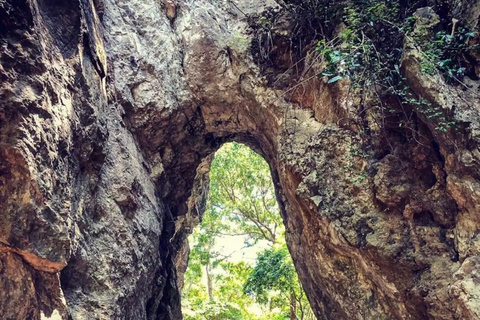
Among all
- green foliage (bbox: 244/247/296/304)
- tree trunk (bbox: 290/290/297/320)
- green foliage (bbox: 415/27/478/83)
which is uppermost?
green foliage (bbox: 415/27/478/83)

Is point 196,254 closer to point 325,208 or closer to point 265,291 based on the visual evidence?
point 265,291

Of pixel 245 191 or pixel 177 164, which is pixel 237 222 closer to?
pixel 245 191

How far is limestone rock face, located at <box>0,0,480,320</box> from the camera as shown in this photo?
3418mm

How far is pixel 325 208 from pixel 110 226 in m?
2.70

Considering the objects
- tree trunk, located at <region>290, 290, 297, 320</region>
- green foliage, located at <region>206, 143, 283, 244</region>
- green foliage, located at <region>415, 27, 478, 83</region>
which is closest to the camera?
green foliage, located at <region>415, 27, 478, 83</region>

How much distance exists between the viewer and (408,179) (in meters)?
4.61

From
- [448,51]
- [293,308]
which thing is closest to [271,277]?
[293,308]

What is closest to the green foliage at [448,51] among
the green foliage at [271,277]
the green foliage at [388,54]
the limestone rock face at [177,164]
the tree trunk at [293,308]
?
the green foliage at [388,54]

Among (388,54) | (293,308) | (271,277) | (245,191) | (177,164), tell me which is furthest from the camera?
(245,191)

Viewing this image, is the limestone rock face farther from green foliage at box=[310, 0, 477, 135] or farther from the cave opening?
the cave opening

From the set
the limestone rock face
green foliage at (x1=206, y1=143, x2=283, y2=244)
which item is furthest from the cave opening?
the limestone rock face

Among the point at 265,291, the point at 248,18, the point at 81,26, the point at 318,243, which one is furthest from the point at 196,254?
the point at 81,26

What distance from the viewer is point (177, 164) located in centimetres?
681

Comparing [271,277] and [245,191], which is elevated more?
[245,191]
